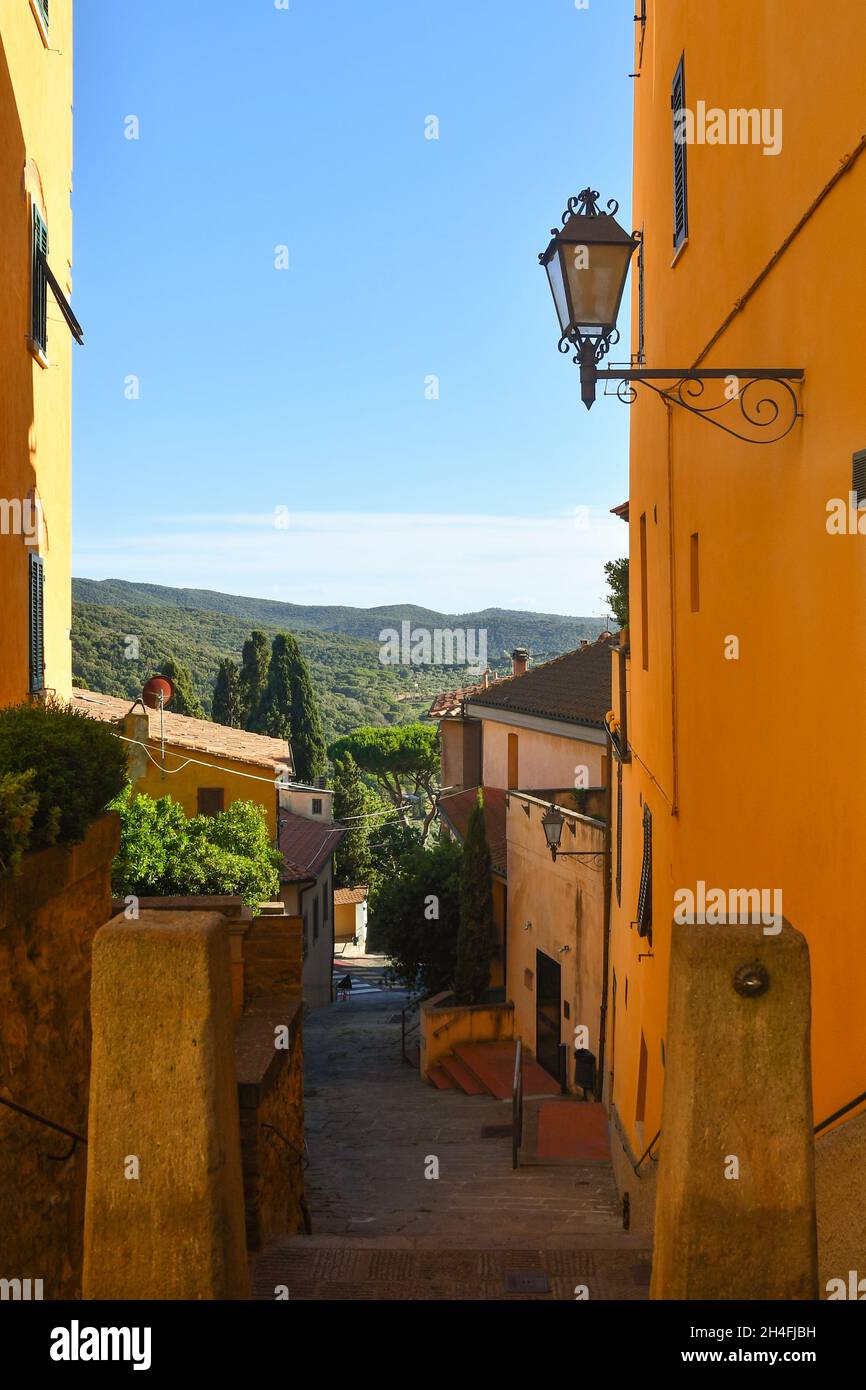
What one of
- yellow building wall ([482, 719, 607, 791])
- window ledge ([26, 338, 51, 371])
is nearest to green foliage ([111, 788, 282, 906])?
yellow building wall ([482, 719, 607, 791])

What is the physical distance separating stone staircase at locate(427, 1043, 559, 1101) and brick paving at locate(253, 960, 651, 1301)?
322mm

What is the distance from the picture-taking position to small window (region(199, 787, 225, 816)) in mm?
25781

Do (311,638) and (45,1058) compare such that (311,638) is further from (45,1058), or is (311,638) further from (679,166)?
(45,1058)

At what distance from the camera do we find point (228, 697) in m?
61.2

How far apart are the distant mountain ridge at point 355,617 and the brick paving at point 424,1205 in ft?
223

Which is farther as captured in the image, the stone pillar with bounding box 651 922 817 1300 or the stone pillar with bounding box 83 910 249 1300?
the stone pillar with bounding box 83 910 249 1300

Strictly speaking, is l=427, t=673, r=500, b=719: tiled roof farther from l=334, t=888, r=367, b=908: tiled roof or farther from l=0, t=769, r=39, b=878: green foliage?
l=0, t=769, r=39, b=878: green foliage

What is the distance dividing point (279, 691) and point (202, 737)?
31.1 metres

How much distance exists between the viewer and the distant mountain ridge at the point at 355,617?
96812mm

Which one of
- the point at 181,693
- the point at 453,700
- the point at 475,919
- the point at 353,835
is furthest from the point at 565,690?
→ the point at 353,835

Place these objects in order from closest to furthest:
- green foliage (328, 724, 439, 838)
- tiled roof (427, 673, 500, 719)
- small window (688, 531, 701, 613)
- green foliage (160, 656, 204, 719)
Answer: small window (688, 531, 701, 613) → tiled roof (427, 673, 500, 719) → green foliage (160, 656, 204, 719) → green foliage (328, 724, 439, 838)

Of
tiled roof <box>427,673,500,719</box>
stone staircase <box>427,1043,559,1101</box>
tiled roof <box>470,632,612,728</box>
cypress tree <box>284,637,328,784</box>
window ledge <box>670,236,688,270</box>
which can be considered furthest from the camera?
cypress tree <box>284,637,328,784</box>

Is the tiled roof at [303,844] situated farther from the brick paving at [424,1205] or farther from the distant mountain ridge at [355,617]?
the distant mountain ridge at [355,617]

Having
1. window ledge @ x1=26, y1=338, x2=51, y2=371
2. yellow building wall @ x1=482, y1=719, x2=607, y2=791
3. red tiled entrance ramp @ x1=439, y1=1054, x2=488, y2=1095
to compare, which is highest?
window ledge @ x1=26, y1=338, x2=51, y2=371
